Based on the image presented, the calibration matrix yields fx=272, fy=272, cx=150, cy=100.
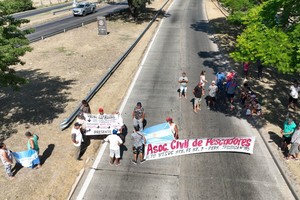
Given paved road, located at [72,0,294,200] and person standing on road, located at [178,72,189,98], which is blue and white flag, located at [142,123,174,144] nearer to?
paved road, located at [72,0,294,200]

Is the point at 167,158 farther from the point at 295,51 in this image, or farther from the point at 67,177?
the point at 295,51

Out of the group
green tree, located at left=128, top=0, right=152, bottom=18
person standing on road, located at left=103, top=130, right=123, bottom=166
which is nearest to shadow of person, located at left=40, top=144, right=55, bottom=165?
person standing on road, located at left=103, top=130, right=123, bottom=166

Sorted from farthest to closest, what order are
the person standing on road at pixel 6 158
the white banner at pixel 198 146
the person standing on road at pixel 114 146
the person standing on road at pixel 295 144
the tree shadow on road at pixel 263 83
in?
the tree shadow on road at pixel 263 83, the white banner at pixel 198 146, the person standing on road at pixel 295 144, the person standing on road at pixel 114 146, the person standing on road at pixel 6 158

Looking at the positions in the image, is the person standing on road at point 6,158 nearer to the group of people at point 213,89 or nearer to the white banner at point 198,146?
the white banner at point 198,146

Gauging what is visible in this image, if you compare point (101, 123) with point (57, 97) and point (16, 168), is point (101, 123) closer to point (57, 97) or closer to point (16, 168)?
point (16, 168)

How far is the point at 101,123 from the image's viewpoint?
12.2 meters

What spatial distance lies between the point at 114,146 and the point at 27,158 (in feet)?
11.2

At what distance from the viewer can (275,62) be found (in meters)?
11.8

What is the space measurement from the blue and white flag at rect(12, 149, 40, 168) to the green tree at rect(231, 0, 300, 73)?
10.3 metres

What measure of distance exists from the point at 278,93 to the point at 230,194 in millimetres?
10348

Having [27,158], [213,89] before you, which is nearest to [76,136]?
[27,158]

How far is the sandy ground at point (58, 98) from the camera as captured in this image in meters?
10.2

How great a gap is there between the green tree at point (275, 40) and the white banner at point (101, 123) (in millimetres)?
6733

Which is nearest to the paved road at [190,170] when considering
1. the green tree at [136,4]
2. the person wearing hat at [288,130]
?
the person wearing hat at [288,130]
